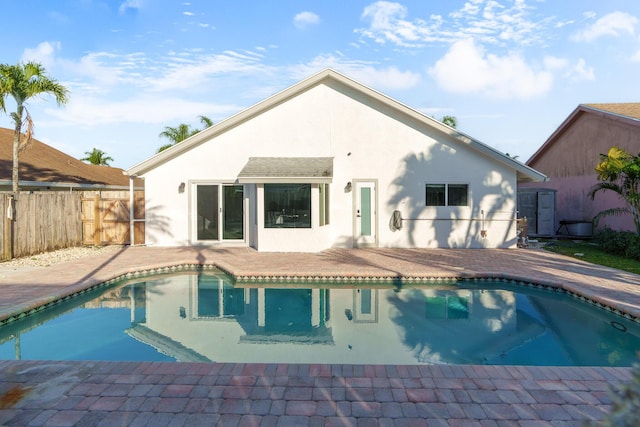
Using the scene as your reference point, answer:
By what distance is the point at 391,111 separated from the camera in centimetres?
1575

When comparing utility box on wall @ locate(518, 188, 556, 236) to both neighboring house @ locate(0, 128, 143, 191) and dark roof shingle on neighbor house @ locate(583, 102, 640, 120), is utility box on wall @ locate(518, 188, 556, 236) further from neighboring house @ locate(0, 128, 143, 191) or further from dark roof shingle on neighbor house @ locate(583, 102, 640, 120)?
neighboring house @ locate(0, 128, 143, 191)

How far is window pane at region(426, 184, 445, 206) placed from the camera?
15.8m

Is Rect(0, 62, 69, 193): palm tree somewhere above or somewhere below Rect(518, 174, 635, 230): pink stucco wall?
above

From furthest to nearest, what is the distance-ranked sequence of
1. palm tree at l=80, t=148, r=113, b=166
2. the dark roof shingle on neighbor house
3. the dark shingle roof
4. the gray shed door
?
palm tree at l=80, t=148, r=113, b=166 → the gray shed door → the dark shingle roof → the dark roof shingle on neighbor house

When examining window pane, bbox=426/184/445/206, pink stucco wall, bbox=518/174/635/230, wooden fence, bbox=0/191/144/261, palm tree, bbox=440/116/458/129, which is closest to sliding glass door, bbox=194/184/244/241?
wooden fence, bbox=0/191/144/261

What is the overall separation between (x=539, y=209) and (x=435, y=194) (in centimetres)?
732

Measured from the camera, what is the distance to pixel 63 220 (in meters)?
15.5

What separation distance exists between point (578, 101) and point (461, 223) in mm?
11078

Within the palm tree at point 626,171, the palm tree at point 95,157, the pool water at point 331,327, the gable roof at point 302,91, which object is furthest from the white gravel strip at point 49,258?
the palm tree at point 95,157

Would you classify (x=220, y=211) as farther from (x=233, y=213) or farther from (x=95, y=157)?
(x=95, y=157)

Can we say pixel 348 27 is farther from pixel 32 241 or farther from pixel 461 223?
pixel 32 241

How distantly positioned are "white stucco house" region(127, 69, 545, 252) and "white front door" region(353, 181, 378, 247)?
4cm

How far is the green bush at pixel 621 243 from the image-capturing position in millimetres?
13680

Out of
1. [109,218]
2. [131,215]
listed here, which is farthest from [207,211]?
[109,218]
